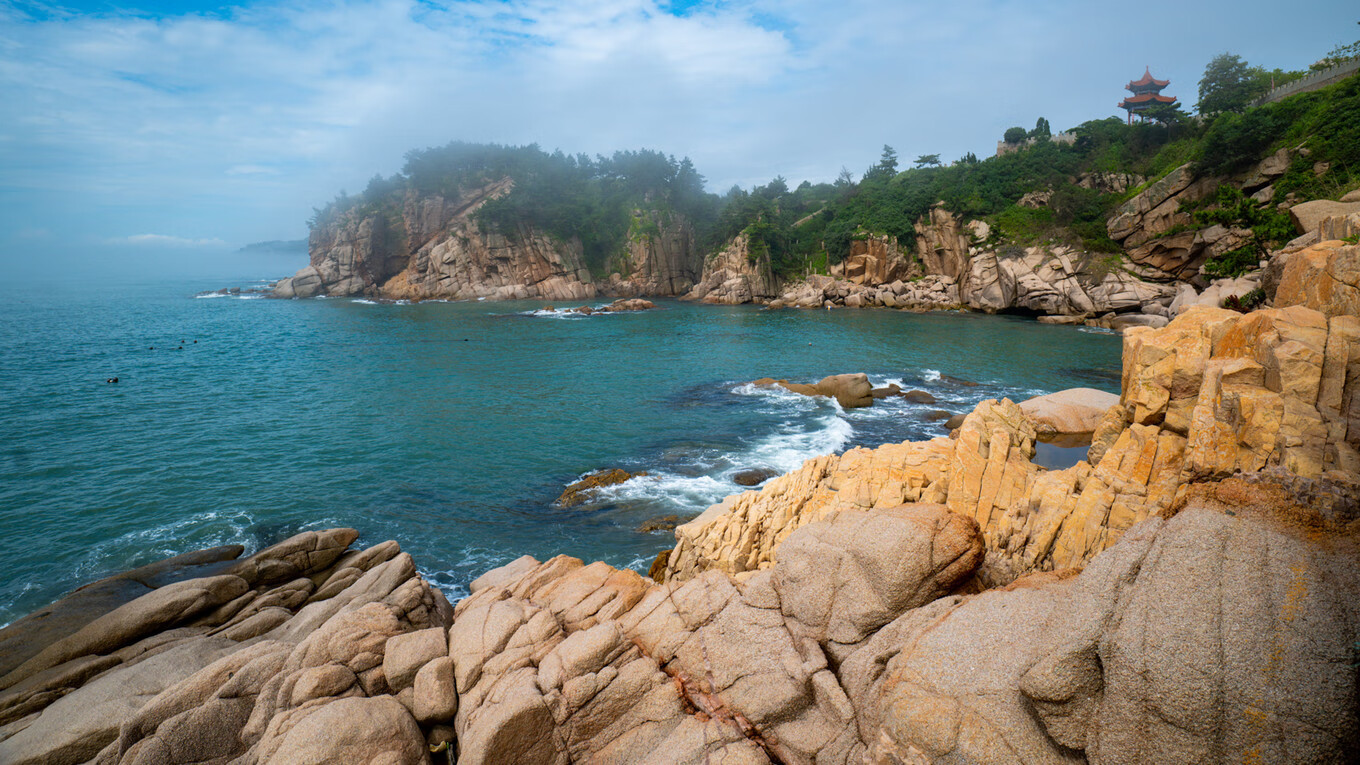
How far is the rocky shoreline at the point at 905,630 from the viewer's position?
17.1 ft

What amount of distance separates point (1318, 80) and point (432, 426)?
77927 mm

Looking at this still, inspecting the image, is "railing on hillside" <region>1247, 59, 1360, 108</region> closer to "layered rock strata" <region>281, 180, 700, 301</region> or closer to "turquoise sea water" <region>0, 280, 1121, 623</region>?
"turquoise sea water" <region>0, 280, 1121, 623</region>

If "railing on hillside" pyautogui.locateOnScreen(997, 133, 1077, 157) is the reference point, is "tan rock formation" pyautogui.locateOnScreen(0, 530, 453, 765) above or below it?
below

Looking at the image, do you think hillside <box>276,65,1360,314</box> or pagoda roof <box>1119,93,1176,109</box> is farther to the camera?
pagoda roof <box>1119,93,1176,109</box>

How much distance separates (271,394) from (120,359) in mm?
22826

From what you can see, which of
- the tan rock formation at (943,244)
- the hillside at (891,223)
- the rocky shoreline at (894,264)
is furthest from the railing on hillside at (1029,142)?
the tan rock formation at (943,244)

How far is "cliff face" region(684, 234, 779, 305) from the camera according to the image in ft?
297

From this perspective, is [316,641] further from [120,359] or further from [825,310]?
[825,310]

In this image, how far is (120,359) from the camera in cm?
4616

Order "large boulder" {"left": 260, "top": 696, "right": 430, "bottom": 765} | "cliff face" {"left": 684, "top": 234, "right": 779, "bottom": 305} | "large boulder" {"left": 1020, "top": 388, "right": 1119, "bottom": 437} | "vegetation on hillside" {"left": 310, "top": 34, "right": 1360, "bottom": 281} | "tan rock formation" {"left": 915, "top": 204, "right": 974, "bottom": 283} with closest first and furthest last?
1. "large boulder" {"left": 260, "top": 696, "right": 430, "bottom": 765}
2. "large boulder" {"left": 1020, "top": 388, "right": 1119, "bottom": 437}
3. "vegetation on hillside" {"left": 310, "top": 34, "right": 1360, "bottom": 281}
4. "tan rock formation" {"left": 915, "top": 204, "right": 974, "bottom": 283}
5. "cliff face" {"left": 684, "top": 234, "right": 779, "bottom": 305}

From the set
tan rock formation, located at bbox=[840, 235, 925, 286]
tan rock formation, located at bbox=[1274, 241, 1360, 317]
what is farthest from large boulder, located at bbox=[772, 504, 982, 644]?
tan rock formation, located at bbox=[840, 235, 925, 286]

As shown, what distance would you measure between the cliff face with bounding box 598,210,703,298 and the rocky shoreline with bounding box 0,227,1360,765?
96.6 metres

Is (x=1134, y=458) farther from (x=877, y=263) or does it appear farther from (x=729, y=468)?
(x=877, y=263)

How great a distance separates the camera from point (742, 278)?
91125mm
